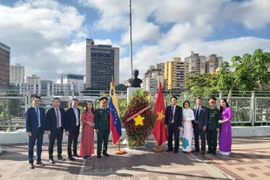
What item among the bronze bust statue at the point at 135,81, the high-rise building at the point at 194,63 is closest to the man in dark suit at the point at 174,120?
the bronze bust statue at the point at 135,81

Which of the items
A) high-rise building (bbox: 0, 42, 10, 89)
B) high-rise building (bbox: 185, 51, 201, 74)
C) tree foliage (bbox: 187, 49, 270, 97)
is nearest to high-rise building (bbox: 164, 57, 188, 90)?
high-rise building (bbox: 185, 51, 201, 74)

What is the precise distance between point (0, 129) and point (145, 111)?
5.93 m

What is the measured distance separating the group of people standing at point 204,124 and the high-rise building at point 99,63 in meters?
40.0

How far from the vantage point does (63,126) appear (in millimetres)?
5922

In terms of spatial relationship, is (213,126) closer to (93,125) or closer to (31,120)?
(93,125)

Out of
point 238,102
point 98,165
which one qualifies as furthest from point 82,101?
point 238,102

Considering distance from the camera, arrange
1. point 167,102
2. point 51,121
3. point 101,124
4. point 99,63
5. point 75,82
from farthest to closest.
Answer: point 99,63 → point 75,82 → point 167,102 → point 101,124 → point 51,121

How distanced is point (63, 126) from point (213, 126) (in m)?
4.19

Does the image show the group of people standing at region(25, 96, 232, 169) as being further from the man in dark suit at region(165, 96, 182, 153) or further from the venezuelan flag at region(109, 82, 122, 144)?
the venezuelan flag at region(109, 82, 122, 144)

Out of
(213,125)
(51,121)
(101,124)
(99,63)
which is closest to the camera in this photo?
(51,121)

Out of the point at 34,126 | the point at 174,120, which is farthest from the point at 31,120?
the point at 174,120

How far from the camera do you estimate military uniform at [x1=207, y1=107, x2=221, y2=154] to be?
256 inches

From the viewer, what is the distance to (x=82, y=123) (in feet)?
20.2

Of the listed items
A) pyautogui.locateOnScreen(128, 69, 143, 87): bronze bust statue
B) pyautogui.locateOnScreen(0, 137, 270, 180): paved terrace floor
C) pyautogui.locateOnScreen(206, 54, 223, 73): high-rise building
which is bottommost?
pyautogui.locateOnScreen(0, 137, 270, 180): paved terrace floor
